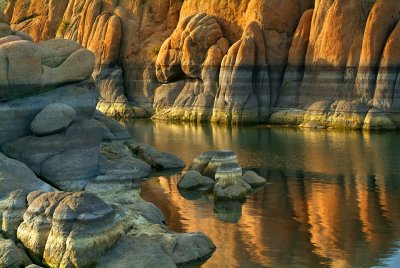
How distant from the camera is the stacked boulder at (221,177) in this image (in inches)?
1342

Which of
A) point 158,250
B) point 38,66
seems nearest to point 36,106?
point 38,66

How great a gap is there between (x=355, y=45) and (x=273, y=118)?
9596mm

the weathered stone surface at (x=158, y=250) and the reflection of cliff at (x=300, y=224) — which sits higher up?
the weathered stone surface at (x=158, y=250)

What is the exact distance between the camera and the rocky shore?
22.4m

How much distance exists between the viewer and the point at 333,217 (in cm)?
3025

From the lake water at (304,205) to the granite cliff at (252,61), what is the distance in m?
6.92

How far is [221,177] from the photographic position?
34.6 meters

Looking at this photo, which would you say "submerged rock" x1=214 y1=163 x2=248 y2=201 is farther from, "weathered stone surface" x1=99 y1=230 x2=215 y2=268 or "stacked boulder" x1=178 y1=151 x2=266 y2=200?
"weathered stone surface" x1=99 y1=230 x2=215 y2=268

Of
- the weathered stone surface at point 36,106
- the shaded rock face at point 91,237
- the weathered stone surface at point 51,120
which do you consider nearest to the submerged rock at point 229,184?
the weathered stone surface at point 51,120

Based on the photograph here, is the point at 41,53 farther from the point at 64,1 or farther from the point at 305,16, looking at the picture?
the point at 64,1

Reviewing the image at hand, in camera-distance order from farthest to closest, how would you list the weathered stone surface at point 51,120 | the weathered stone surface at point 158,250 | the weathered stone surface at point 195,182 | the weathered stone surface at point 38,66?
the weathered stone surface at point 195,182 < the weathered stone surface at point 51,120 < the weathered stone surface at point 38,66 < the weathered stone surface at point 158,250

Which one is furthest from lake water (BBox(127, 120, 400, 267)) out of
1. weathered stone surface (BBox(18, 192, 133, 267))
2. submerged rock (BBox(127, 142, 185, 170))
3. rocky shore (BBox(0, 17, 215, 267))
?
weathered stone surface (BBox(18, 192, 133, 267))

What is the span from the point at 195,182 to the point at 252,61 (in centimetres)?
3135

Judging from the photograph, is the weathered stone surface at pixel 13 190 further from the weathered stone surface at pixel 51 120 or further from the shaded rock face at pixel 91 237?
the weathered stone surface at pixel 51 120
